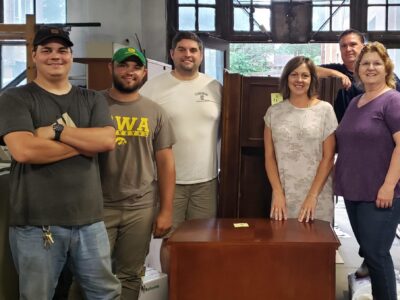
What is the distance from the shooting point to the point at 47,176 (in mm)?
1627

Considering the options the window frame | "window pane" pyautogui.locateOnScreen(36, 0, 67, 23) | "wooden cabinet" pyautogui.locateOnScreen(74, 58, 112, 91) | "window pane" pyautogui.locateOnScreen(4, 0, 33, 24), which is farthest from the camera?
"window pane" pyautogui.locateOnScreen(4, 0, 33, 24)

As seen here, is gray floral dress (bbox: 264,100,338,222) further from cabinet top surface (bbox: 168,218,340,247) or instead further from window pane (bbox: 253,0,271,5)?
window pane (bbox: 253,0,271,5)

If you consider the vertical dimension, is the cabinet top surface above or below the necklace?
below

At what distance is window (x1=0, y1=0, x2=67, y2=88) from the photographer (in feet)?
18.3

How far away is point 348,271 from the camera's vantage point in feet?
10.8

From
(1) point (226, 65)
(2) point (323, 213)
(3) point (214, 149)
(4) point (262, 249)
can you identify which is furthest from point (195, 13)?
(4) point (262, 249)

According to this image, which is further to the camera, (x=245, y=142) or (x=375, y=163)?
(x=245, y=142)

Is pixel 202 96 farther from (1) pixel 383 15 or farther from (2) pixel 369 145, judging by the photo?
(1) pixel 383 15

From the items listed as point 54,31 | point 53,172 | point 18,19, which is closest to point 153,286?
point 53,172

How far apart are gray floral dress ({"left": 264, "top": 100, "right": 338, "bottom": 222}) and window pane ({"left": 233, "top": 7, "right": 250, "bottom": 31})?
353 centimetres

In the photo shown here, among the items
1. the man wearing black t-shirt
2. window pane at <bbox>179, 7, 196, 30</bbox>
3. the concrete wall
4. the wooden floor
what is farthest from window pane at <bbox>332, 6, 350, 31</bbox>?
the man wearing black t-shirt

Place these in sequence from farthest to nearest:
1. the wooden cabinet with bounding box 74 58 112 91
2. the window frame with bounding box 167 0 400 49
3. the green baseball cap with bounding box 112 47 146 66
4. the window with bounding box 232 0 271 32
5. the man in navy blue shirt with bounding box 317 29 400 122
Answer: the window with bounding box 232 0 271 32
the window frame with bounding box 167 0 400 49
the wooden cabinet with bounding box 74 58 112 91
the man in navy blue shirt with bounding box 317 29 400 122
the green baseball cap with bounding box 112 47 146 66

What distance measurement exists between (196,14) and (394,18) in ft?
7.59

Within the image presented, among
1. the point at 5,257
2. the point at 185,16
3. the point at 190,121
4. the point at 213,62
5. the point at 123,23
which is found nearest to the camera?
the point at 5,257
